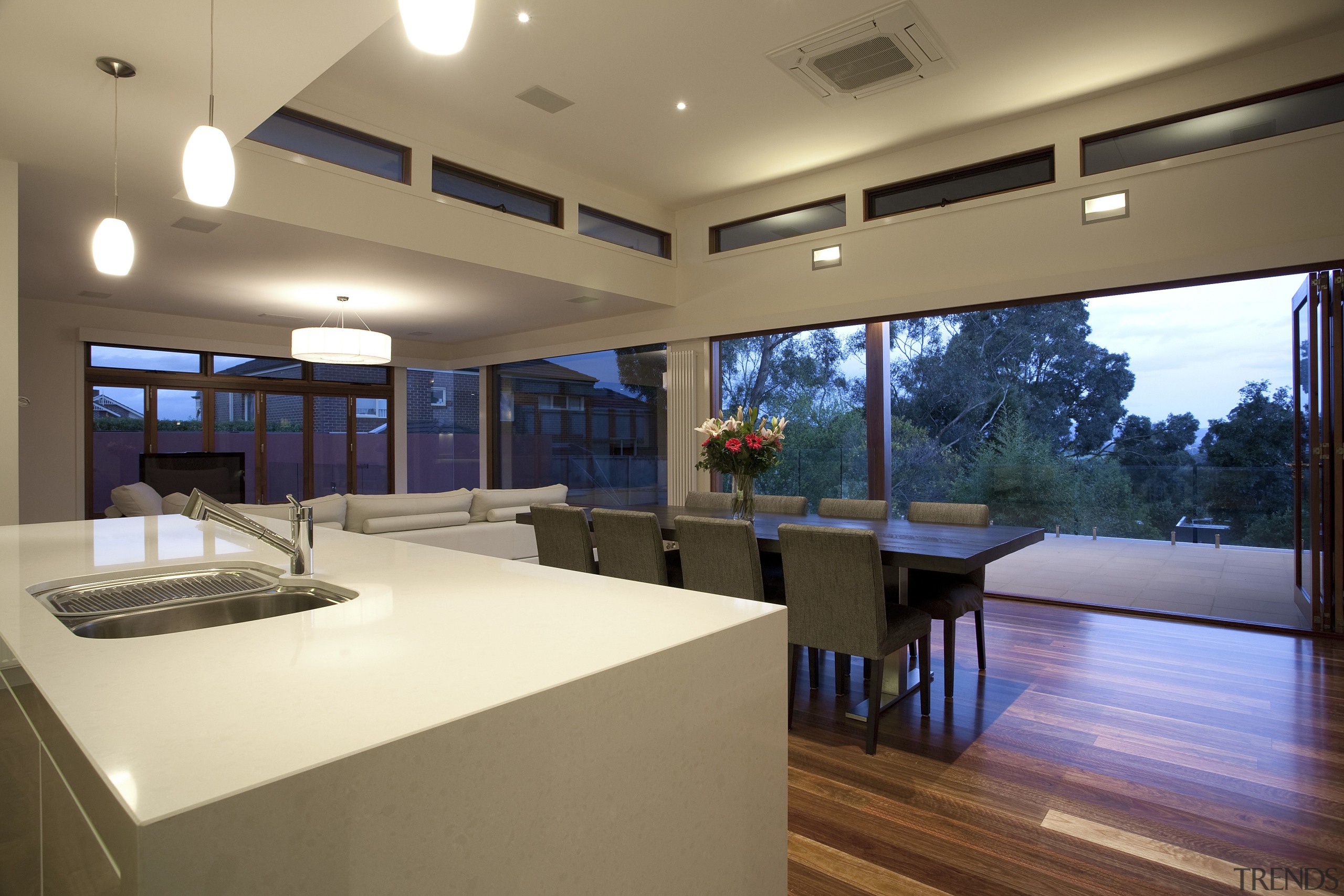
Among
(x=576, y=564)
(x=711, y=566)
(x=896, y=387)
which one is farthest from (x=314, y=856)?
(x=896, y=387)

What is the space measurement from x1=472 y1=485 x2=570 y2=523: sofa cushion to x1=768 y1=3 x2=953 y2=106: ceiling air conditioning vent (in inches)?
134

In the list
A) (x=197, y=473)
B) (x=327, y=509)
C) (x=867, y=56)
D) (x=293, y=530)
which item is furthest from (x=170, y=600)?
(x=197, y=473)

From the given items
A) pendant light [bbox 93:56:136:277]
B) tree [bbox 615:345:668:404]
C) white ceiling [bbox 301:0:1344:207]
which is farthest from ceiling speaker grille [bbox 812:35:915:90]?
pendant light [bbox 93:56:136:277]

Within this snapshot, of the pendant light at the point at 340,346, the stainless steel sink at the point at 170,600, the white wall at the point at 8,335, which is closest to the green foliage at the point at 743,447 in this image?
the stainless steel sink at the point at 170,600

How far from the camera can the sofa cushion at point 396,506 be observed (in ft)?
15.5

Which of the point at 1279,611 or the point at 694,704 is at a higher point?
the point at 694,704

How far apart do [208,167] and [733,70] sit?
11.1 feet

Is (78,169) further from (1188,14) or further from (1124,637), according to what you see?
(1124,637)

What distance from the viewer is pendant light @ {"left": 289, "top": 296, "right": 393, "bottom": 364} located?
535 cm

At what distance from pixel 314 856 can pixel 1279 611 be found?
17.7ft

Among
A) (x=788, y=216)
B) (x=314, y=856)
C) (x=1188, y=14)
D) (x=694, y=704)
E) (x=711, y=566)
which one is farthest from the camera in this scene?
(x=788, y=216)

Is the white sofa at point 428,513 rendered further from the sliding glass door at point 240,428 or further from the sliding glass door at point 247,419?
the sliding glass door at point 240,428

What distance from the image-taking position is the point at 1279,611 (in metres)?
4.29

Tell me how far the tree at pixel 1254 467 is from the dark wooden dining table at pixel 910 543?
6.34 ft
